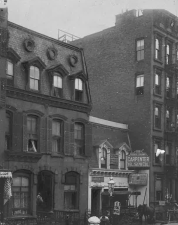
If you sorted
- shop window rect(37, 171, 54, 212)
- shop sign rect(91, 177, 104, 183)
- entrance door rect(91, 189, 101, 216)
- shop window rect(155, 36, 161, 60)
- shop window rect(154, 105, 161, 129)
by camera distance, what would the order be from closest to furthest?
shop window rect(37, 171, 54, 212) < shop sign rect(91, 177, 104, 183) < entrance door rect(91, 189, 101, 216) < shop window rect(154, 105, 161, 129) < shop window rect(155, 36, 161, 60)

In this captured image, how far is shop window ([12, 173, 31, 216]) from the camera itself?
98.7ft

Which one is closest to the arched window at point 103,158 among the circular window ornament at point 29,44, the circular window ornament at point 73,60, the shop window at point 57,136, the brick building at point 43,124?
the brick building at point 43,124

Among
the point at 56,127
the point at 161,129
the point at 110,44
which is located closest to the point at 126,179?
the point at 161,129

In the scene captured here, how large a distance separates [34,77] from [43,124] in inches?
127

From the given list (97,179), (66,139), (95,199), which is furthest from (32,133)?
(95,199)

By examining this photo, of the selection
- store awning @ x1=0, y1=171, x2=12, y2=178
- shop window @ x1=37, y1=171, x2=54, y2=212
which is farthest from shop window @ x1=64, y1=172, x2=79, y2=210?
store awning @ x1=0, y1=171, x2=12, y2=178

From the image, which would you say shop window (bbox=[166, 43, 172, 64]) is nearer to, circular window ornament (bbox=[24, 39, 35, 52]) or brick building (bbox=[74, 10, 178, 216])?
brick building (bbox=[74, 10, 178, 216])

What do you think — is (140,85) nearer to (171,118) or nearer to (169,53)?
(171,118)

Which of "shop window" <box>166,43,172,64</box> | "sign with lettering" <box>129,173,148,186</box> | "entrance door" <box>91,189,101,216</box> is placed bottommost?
"entrance door" <box>91,189,101,216</box>

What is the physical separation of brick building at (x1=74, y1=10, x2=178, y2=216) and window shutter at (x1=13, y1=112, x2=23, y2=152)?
1595 centimetres

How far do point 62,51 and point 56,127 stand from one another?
5.85 metres

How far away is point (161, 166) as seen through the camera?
44406 millimetres

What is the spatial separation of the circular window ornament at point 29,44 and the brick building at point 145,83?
569 inches

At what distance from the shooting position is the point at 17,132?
99.8 feet
